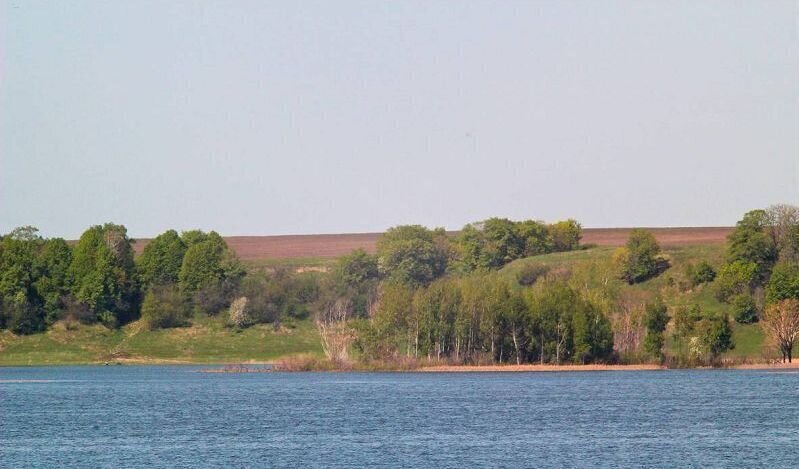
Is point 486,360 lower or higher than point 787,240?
lower

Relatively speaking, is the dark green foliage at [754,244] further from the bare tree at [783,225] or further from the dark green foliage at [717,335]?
the dark green foliage at [717,335]

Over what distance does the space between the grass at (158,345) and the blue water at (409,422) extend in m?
53.3

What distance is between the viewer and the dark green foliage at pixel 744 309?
170m

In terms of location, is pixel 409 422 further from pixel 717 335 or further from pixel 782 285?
pixel 782 285

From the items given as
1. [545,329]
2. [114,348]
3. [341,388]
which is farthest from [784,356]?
[114,348]

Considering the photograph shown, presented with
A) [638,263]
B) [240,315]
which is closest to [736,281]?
[638,263]

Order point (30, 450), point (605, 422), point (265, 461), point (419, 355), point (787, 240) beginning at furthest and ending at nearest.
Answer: point (787, 240) < point (419, 355) < point (605, 422) < point (30, 450) < point (265, 461)

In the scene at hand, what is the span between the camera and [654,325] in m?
144

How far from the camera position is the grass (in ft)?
614

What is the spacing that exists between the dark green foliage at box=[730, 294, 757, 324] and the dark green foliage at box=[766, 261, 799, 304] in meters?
3.12

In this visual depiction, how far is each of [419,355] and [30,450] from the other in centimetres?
8458

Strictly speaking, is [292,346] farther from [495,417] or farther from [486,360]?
[495,417]

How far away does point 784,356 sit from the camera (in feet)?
499

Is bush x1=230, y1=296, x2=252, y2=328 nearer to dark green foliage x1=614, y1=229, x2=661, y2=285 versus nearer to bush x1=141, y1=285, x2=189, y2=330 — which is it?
bush x1=141, y1=285, x2=189, y2=330
